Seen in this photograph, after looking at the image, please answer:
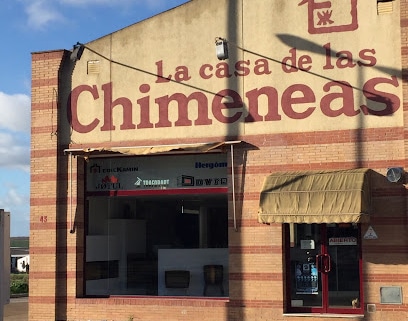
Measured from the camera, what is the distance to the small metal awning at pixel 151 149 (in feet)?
44.8

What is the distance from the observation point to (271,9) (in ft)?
45.0

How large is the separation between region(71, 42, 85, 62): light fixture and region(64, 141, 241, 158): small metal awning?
7.17ft

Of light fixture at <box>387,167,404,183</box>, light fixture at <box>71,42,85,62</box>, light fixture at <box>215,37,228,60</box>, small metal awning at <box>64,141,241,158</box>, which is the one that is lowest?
light fixture at <box>387,167,404,183</box>

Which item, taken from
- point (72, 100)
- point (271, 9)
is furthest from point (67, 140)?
point (271, 9)

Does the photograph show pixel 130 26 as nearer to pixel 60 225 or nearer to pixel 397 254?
pixel 60 225

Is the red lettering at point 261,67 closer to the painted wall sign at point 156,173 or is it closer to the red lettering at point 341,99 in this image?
the red lettering at point 341,99

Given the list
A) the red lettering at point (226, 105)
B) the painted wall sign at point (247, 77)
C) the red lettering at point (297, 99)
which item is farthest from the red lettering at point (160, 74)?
the red lettering at point (297, 99)

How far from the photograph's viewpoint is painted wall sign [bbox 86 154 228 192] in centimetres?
1418

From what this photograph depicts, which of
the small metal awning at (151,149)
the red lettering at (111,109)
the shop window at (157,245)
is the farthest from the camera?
the red lettering at (111,109)

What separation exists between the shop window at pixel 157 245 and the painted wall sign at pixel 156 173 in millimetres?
305

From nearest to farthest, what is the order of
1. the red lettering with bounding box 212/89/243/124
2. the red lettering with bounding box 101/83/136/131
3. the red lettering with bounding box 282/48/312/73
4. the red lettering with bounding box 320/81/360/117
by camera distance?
the red lettering with bounding box 320/81/360/117 < the red lettering with bounding box 282/48/312/73 < the red lettering with bounding box 212/89/243/124 < the red lettering with bounding box 101/83/136/131

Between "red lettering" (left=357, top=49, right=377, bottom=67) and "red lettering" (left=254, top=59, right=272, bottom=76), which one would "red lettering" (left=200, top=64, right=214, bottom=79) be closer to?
"red lettering" (left=254, top=59, right=272, bottom=76)

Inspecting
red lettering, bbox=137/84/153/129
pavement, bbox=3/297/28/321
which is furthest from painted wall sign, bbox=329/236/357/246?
pavement, bbox=3/297/28/321

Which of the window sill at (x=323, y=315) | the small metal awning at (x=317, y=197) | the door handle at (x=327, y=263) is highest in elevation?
the small metal awning at (x=317, y=197)
